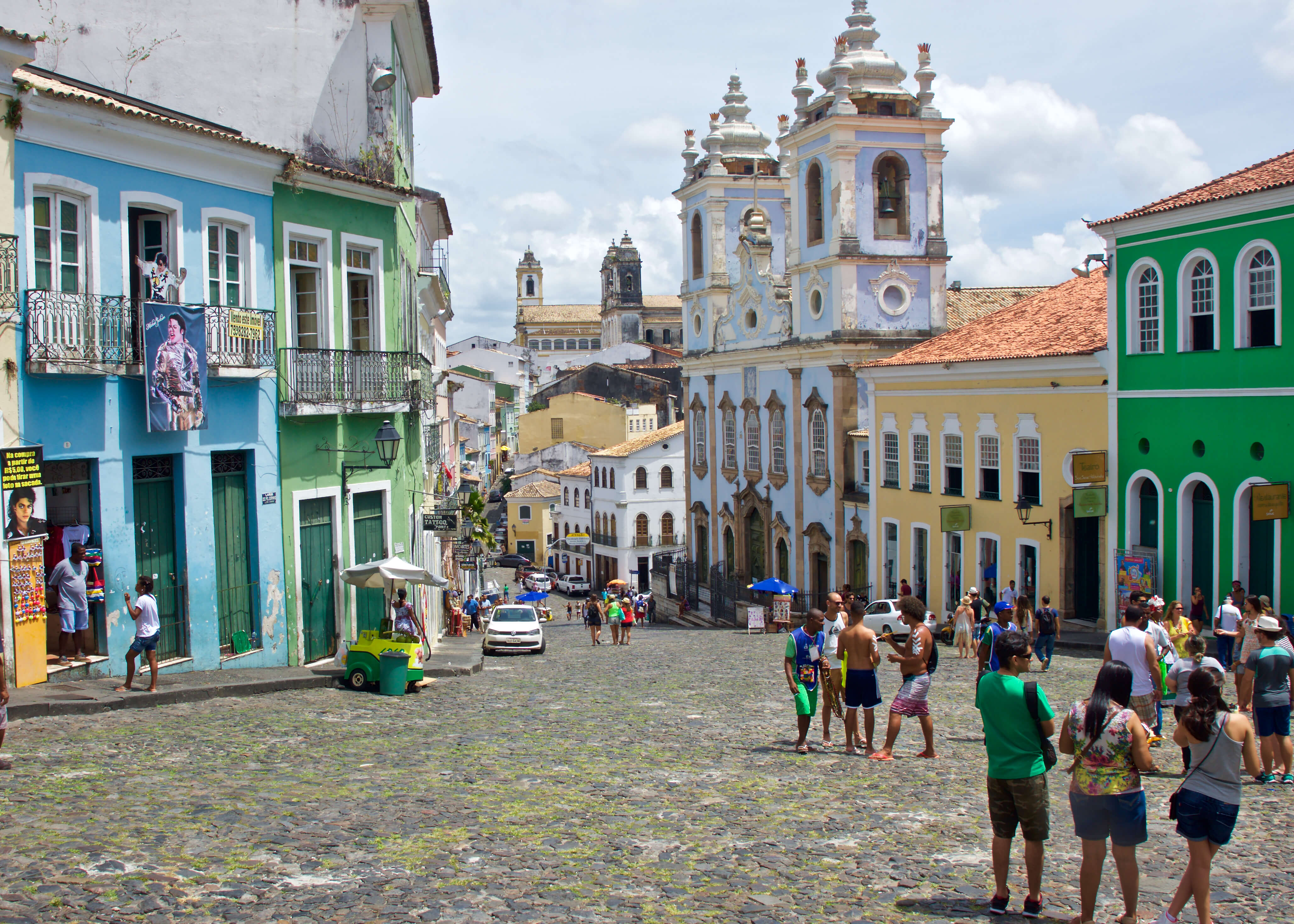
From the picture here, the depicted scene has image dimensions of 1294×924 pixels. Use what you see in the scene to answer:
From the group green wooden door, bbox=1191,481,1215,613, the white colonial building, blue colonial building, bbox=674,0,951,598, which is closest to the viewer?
green wooden door, bbox=1191,481,1215,613

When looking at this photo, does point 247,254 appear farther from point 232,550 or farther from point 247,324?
point 232,550

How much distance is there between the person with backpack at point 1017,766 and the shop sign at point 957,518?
2298 cm

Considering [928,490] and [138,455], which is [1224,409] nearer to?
[928,490]

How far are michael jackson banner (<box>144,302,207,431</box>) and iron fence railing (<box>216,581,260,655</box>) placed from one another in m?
2.28

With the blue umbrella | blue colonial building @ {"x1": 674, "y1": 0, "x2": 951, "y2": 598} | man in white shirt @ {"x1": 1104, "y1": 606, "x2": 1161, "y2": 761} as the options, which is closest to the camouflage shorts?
man in white shirt @ {"x1": 1104, "y1": 606, "x2": 1161, "y2": 761}

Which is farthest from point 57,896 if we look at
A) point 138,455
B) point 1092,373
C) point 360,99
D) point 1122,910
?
point 1092,373

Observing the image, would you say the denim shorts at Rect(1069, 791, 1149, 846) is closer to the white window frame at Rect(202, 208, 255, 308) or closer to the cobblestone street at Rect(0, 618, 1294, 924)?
the cobblestone street at Rect(0, 618, 1294, 924)

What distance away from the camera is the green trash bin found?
1546 cm

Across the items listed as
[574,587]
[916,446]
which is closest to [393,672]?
[916,446]

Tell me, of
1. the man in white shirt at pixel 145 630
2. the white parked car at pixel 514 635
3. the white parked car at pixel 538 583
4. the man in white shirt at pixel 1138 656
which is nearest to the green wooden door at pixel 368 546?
the man in white shirt at pixel 145 630

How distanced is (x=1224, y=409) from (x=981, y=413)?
25.6ft

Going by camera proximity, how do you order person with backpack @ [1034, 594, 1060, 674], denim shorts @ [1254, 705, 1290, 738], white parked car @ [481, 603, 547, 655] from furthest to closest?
white parked car @ [481, 603, 547, 655]
person with backpack @ [1034, 594, 1060, 674]
denim shorts @ [1254, 705, 1290, 738]

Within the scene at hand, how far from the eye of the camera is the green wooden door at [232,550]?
52.6 feet

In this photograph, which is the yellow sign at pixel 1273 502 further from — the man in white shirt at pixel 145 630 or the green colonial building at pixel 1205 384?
the man in white shirt at pixel 145 630
